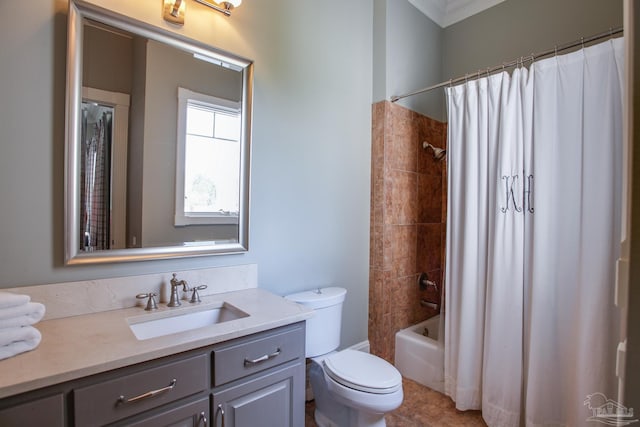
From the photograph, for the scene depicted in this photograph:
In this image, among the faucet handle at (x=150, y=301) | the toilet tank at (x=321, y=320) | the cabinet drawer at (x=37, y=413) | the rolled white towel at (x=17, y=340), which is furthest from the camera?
the toilet tank at (x=321, y=320)

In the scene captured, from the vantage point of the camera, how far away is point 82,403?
2.78ft

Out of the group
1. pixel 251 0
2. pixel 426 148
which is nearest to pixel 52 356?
pixel 251 0

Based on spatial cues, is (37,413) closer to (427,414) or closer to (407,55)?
(427,414)

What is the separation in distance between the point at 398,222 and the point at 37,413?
2090mm

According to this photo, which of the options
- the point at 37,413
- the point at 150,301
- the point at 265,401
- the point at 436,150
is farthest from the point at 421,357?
the point at 37,413

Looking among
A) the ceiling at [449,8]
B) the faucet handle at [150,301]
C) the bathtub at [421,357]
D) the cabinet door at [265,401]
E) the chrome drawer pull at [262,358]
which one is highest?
the ceiling at [449,8]

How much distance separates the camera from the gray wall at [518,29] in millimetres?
2033

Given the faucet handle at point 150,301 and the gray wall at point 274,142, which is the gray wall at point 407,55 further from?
the faucet handle at point 150,301

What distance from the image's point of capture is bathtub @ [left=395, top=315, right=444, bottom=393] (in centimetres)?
213

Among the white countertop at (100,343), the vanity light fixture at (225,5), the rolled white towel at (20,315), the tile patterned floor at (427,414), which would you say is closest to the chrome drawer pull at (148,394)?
the white countertop at (100,343)

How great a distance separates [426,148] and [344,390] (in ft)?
6.31

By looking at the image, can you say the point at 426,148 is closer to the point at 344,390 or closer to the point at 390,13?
the point at 390,13

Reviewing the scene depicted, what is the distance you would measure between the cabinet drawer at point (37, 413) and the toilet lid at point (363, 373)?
43.7 inches

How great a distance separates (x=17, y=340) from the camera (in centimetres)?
89
